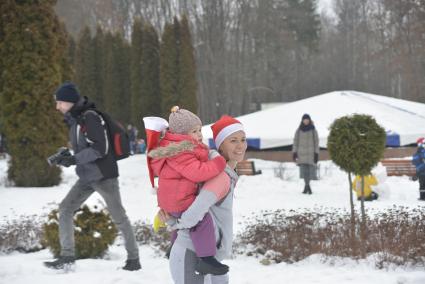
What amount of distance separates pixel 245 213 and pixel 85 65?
1905cm

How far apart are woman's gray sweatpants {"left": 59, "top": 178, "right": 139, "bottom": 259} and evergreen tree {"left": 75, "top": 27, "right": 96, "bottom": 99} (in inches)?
867

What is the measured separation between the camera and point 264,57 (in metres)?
40.2

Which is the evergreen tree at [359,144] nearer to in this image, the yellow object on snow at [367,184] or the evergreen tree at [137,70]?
the yellow object on snow at [367,184]

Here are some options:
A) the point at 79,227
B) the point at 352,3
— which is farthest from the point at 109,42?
the point at 352,3

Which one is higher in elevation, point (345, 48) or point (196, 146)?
point (345, 48)

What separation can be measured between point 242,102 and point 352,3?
17.2 m

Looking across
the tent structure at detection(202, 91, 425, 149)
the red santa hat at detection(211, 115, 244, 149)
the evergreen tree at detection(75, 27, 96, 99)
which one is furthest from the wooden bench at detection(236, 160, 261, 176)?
the evergreen tree at detection(75, 27, 96, 99)

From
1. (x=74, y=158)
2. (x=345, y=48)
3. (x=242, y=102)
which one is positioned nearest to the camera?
(x=74, y=158)

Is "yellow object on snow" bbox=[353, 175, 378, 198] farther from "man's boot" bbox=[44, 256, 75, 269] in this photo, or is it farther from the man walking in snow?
"man's boot" bbox=[44, 256, 75, 269]

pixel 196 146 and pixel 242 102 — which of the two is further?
pixel 242 102

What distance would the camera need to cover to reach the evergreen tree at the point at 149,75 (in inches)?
975

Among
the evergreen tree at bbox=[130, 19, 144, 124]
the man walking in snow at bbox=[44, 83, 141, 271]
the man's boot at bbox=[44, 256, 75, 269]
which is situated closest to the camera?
the man walking in snow at bbox=[44, 83, 141, 271]

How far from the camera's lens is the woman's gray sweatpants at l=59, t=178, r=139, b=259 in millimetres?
5055

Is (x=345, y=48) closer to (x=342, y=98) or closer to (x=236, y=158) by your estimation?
(x=342, y=98)
